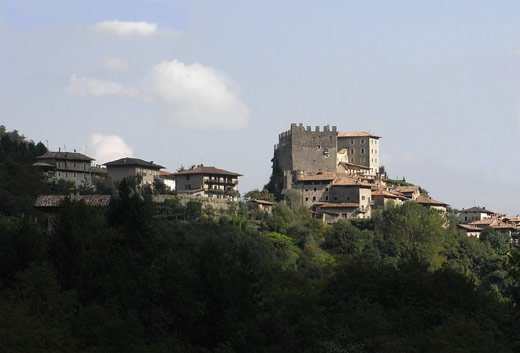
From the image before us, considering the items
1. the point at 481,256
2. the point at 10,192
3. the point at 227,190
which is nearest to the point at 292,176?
the point at 227,190

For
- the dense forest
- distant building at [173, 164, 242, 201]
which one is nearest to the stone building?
distant building at [173, 164, 242, 201]

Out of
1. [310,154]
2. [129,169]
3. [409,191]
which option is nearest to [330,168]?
[310,154]

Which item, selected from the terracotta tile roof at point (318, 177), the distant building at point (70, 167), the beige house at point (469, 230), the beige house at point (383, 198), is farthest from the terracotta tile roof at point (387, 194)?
the distant building at point (70, 167)

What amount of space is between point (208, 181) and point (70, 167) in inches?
672

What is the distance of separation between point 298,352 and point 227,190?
262 feet

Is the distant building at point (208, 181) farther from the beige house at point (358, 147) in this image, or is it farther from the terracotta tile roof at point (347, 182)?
the beige house at point (358, 147)

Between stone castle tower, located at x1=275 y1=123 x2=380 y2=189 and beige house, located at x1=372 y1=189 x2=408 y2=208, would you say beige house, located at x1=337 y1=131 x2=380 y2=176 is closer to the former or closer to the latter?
stone castle tower, located at x1=275 y1=123 x2=380 y2=189

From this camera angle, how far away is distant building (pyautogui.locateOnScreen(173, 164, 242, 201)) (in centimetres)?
12975

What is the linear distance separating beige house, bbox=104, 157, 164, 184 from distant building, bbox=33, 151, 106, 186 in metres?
2.60

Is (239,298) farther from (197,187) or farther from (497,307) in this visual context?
(197,187)

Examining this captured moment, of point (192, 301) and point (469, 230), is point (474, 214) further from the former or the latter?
point (192, 301)

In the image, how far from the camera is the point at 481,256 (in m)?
125

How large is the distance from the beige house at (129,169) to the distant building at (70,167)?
260 centimetres

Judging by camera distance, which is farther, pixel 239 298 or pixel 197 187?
pixel 197 187
